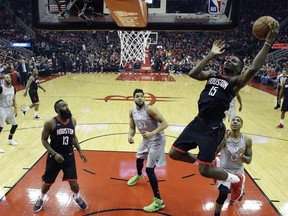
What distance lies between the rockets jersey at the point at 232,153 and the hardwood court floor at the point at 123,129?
2.63 ft

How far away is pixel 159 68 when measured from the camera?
26938mm

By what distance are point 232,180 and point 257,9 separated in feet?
94.6

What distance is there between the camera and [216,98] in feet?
11.2

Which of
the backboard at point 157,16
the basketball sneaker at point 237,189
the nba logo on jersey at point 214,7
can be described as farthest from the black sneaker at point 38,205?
the nba logo on jersey at point 214,7

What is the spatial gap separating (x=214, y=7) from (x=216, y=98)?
2718 millimetres

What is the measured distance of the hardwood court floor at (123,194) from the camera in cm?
427

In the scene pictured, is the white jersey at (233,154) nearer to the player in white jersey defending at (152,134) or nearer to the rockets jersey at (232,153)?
the rockets jersey at (232,153)

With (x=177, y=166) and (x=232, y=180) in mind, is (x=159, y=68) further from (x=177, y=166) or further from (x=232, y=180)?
(x=232, y=180)

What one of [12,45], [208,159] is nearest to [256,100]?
[208,159]

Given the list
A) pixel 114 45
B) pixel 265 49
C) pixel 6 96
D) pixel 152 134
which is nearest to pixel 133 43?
pixel 6 96

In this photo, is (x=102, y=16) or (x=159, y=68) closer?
(x=102, y=16)

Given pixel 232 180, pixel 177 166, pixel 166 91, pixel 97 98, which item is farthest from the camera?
pixel 166 91

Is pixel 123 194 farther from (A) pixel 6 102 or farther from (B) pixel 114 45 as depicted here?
(B) pixel 114 45

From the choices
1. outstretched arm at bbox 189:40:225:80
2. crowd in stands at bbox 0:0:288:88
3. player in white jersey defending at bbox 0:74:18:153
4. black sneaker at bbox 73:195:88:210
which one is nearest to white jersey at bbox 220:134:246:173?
outstretched arm at bbox 189:40:225:80
